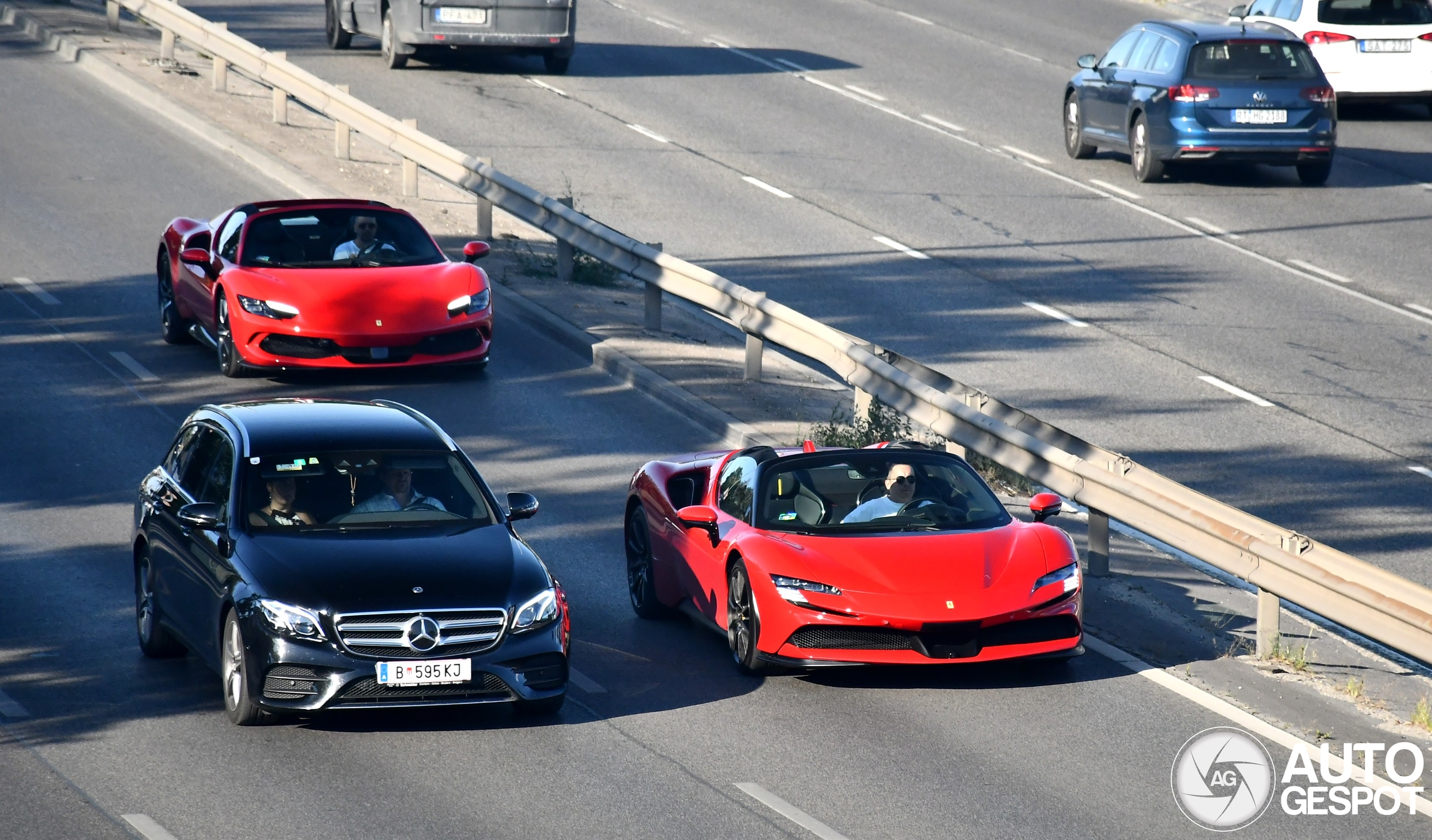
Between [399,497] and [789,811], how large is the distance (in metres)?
2.98

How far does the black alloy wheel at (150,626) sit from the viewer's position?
10.8 metres

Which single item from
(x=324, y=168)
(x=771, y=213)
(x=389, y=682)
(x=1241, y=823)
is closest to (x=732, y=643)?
(x=389, y=682)

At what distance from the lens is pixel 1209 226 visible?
23.5m

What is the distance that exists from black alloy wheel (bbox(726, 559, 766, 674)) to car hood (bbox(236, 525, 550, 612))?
1.24 metres

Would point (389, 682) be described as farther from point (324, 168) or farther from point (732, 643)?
point (324, 168)

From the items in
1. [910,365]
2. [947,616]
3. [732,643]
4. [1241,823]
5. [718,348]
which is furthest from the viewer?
[718,348]

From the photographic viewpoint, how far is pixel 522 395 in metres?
17.1

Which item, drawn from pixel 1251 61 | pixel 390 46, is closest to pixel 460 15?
pixel 390 46

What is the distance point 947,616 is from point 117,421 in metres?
7.93

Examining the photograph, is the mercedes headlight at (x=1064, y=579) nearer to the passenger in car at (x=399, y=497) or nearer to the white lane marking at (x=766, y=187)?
the passenger in car at (x=399, y=497)

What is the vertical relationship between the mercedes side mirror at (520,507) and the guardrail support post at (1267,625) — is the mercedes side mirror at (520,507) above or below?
above

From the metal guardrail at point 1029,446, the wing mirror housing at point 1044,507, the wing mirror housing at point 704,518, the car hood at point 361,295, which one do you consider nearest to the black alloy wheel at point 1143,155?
the metal guardrail at point 1029,446

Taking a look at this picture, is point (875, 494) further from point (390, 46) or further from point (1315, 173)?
point (390, 46)

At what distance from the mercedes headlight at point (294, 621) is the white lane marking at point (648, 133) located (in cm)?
1784
